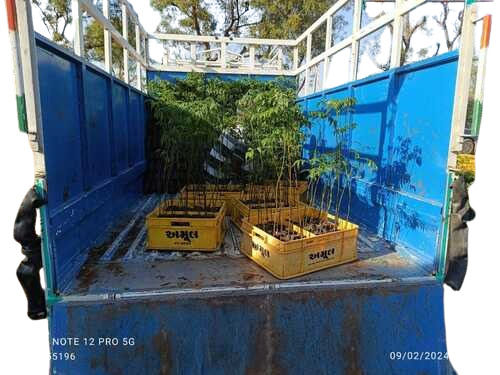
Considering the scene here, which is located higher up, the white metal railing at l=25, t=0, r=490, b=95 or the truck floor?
the white metal railing at l=25, t=0, r=490, b=95

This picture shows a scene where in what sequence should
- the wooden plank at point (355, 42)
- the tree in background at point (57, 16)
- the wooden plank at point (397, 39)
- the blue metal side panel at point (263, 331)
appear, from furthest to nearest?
1. the tree in background at point (57, 16)
2. the wooden plank at point (355, 42)
3. the wooden plank at point (397, 39)
4. the blue metal side panel at point (263, 331)

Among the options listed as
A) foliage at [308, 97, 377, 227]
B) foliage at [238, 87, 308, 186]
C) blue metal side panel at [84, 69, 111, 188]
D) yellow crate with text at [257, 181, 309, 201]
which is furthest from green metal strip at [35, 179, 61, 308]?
yellow crate with text at [257, 181, 309, 201]

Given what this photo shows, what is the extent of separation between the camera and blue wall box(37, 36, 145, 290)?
7.75ft

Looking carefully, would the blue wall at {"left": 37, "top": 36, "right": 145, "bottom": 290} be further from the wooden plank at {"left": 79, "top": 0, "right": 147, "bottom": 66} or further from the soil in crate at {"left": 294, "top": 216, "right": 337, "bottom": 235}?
the soil in crate at {"left": 294, "top": 216, "right": 337, "bottom": 235}

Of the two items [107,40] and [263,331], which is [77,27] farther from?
[263,331]

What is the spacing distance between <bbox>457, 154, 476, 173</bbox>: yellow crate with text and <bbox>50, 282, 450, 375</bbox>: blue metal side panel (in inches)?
37.6

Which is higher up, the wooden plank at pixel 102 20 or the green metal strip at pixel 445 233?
the wooden plank at pixel 102 20

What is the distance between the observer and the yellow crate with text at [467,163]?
2.40 metres

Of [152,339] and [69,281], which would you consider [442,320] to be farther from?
[69,281]

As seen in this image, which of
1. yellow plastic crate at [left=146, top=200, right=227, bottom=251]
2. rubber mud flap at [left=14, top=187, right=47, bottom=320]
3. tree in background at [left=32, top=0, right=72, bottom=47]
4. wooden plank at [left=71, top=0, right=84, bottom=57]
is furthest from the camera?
tree in background at [left=32, top=0, right=72, bottom=47]

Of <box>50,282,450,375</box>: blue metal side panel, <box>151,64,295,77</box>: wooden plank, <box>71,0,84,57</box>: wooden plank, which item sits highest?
<box>151,64,295,77</box>: wooden plank

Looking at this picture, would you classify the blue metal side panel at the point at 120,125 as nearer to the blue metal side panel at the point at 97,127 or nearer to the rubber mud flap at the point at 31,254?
the blue metal side panel at the point at 97,127

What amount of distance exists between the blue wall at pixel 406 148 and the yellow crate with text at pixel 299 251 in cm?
62

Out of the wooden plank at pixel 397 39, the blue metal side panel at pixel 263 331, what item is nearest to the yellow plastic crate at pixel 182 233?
the blue metal side panel at pixel 263 331
